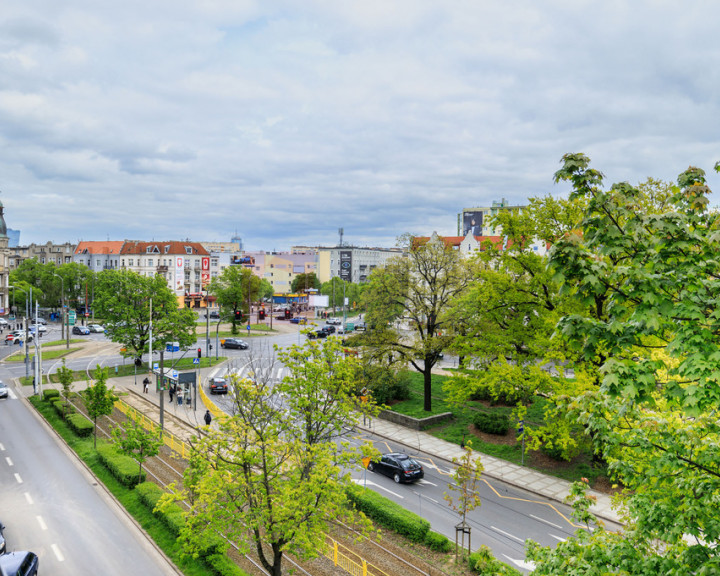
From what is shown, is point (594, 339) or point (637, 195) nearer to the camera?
point (594, 339)

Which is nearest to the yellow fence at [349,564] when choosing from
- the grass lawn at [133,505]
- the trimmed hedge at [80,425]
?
the grass lawn at [133,505]

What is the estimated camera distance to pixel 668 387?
582cm

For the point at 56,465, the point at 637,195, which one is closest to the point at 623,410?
the point at 637,195

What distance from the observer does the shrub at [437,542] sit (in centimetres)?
1777

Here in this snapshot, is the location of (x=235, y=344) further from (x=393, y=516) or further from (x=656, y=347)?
(x=656, y=347)

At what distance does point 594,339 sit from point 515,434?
2724cm

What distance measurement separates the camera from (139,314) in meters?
48.6

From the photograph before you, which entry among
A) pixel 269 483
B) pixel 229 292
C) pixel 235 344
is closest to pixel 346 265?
pixel 229 292

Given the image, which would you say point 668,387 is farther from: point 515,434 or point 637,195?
point 515,434

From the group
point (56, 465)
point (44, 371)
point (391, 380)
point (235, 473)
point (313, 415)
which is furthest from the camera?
point (44, 371)

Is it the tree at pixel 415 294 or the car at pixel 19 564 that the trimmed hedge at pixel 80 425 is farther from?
the tree at pixel 415 294

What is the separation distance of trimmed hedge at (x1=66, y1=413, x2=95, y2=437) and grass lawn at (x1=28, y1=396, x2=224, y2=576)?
34cm

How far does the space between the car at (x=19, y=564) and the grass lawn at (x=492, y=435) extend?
67.0 ft

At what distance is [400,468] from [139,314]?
34.2 m
